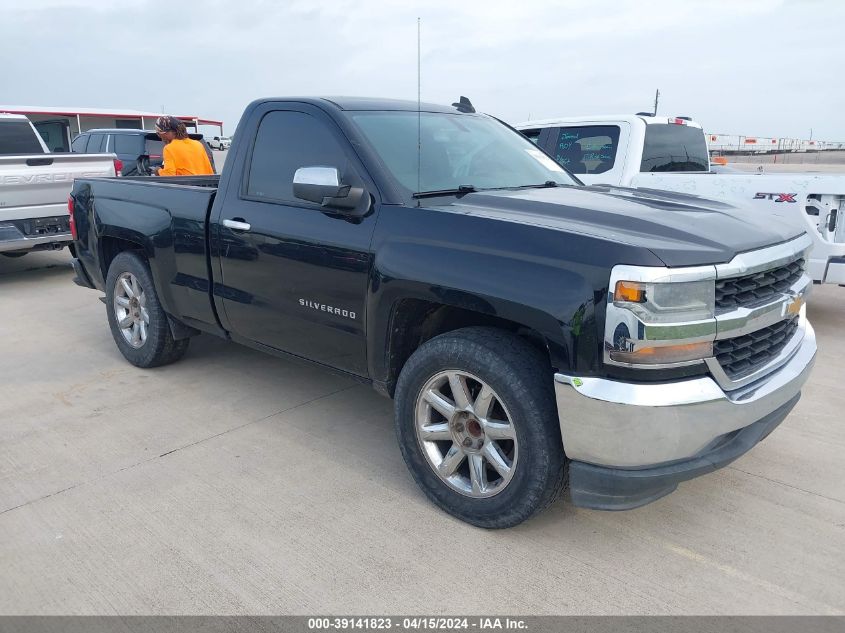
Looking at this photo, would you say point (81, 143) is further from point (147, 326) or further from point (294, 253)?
point (294, 253)

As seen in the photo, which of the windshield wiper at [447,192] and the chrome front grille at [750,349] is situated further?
the windshield wiper at [447,192]

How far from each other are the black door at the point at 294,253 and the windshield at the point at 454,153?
0.22 metres

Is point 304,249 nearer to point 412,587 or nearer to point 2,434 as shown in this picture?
point 412,587

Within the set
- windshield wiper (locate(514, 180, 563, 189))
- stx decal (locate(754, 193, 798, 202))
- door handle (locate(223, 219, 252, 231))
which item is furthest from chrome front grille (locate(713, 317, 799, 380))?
stx decal (locate(754, 193, 798, 202))

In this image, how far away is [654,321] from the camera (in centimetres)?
238

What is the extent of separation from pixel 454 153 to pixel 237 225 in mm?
1290

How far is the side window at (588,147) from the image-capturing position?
6.85m

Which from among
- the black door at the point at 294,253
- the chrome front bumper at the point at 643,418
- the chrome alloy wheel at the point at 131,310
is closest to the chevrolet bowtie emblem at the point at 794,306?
the chrome front bumper at the point at 643,418

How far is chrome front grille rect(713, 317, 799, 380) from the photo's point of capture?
2590mm

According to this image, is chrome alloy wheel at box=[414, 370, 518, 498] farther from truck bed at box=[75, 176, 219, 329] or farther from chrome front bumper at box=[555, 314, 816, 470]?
truck bed at box=[75, 176, 219, 329]

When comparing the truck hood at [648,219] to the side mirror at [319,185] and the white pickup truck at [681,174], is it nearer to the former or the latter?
the side mirror at [319,185]

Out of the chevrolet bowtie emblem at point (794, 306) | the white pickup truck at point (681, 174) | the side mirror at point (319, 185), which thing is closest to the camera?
the chevrolet bowtie emblem at point (794, 306)

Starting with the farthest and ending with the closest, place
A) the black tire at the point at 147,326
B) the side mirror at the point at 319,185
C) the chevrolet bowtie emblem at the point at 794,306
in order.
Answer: the black tire at the point at 147,326 < the side mirror at the point at 319,185 < the chevrolet bowtie emblem at the point at 794,306

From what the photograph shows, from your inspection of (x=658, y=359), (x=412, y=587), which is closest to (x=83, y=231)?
(x=412, y=587)
